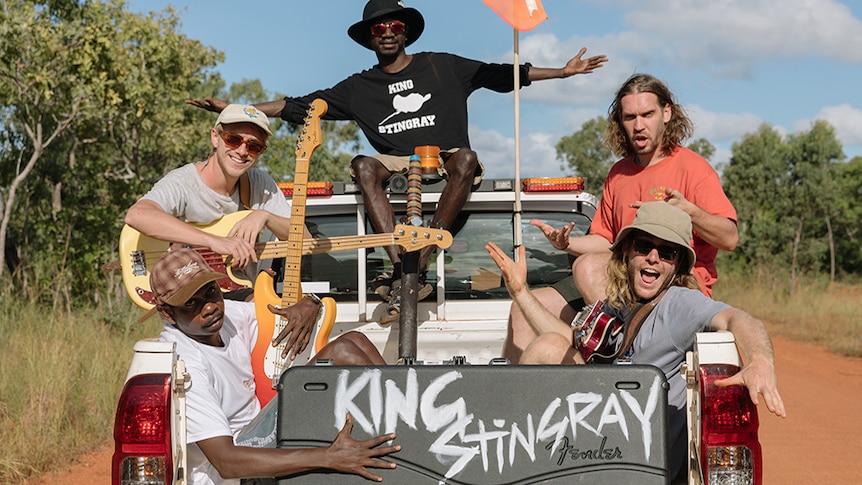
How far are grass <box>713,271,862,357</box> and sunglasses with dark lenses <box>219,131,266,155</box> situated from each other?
1009 cm

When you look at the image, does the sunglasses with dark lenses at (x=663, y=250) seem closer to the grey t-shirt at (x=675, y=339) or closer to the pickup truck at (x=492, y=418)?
the grey t-shirt at (x=675, y=339)

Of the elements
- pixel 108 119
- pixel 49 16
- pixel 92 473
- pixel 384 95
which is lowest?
pixel 92 473

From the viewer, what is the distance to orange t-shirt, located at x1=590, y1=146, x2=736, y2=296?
3.76 metres

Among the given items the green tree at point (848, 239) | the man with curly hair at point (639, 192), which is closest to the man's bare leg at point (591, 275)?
the man with curly hair at point (639, 192)

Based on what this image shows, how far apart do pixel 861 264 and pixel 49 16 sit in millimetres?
30524

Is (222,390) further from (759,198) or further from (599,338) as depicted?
(759,198)

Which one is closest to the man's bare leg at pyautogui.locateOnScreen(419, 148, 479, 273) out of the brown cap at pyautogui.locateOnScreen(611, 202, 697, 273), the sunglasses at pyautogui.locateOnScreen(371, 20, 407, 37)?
the sunglasses at pyautogui.locateOnScreen(371, 20, 407, 37)

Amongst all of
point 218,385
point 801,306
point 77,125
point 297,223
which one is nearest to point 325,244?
point 297,223

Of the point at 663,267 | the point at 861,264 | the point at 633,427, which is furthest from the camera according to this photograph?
the point at 861,264

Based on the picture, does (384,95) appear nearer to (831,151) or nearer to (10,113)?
(10,113)

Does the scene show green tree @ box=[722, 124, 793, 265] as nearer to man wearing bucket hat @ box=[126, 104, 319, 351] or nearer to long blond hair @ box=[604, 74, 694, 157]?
long blond hair @ box=[604, 74, 694, 157]

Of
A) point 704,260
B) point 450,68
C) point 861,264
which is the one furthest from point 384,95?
point 861,264

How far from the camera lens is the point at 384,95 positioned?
4.97 m

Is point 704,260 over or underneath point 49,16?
underneath
